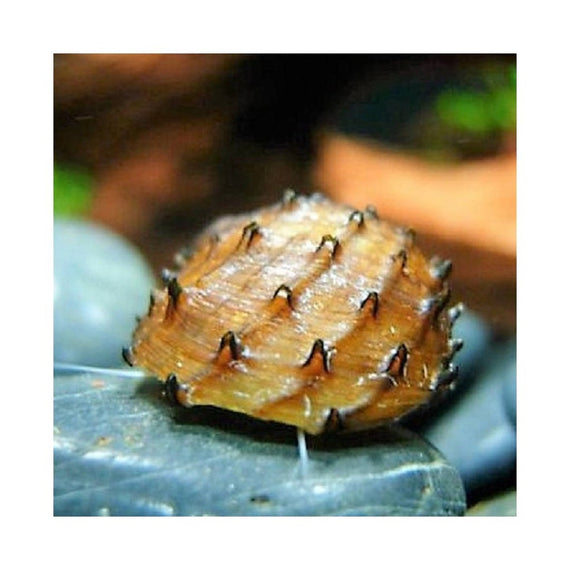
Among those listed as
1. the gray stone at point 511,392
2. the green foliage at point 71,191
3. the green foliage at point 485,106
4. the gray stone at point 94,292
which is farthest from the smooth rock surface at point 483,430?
the green foliage at point 71,191

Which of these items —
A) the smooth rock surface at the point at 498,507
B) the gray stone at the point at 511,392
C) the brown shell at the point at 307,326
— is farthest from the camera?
the gray stone at the point at 511,392

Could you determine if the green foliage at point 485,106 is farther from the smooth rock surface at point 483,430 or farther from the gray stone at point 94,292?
the gray stone at point 94,292

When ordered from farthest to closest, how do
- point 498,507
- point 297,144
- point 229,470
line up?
point 297,144 < point 498,507 < point 229,470

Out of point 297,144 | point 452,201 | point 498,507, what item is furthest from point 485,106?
point 498,507

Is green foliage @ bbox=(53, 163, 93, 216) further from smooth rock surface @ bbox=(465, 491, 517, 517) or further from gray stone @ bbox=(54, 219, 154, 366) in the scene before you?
smooth rock surface @ bbox=(465, 491, 517, 517)

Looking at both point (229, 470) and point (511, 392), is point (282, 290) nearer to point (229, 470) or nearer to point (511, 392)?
point (229, 470)
